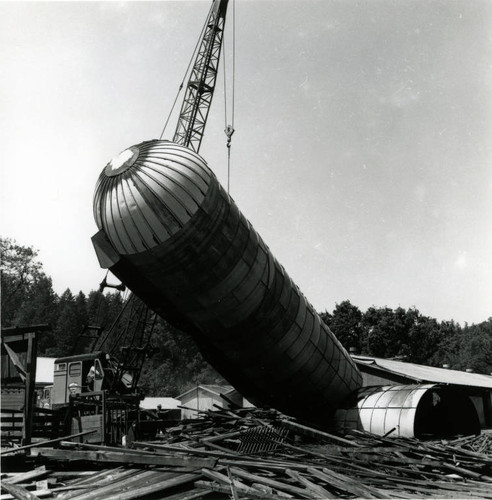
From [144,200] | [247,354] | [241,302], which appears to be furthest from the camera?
[247,354]

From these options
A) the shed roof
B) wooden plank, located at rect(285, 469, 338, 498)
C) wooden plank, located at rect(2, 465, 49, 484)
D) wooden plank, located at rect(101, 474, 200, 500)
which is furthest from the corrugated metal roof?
the shed roof

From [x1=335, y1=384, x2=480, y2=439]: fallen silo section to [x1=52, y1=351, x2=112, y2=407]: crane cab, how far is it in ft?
27.8

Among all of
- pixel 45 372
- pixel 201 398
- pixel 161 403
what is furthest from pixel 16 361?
pixel 161 403

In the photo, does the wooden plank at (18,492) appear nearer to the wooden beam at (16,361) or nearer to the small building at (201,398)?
the wooden beam at (16,361)

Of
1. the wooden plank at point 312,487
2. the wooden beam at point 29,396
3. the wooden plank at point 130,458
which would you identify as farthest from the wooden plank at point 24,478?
the wooden plank at point 312,487

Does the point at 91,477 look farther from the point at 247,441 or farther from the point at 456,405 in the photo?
the point at 456,405

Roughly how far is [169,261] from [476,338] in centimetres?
8595

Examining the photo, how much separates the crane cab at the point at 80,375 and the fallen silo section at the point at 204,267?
2703 mm

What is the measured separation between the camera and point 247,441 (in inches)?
497

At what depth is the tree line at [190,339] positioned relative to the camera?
68812mm

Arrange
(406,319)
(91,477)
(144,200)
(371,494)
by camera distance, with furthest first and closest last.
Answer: (406,319) < (144,200) < (91,477) < (371,494)

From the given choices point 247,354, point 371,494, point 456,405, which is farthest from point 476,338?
point 371,494

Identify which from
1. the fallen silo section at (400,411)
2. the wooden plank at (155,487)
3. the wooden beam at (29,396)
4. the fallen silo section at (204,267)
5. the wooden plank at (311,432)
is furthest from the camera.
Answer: the fallen silo section at (400,411)

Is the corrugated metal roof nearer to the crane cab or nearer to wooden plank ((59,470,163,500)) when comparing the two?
the crane cab
